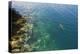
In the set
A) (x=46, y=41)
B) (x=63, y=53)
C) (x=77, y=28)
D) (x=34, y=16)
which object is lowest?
(x=63, y=53)

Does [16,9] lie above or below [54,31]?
above

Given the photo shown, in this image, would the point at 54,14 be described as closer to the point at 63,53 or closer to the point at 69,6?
the point at 69,6

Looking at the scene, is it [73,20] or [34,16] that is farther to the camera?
[73,20]

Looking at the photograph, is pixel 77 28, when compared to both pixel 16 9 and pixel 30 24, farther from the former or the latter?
pixel 16 9

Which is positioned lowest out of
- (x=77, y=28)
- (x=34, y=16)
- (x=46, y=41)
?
(x=46, y=41)

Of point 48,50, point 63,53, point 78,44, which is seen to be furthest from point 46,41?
point 78,44

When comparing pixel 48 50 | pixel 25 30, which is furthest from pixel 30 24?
pixel 48 50
